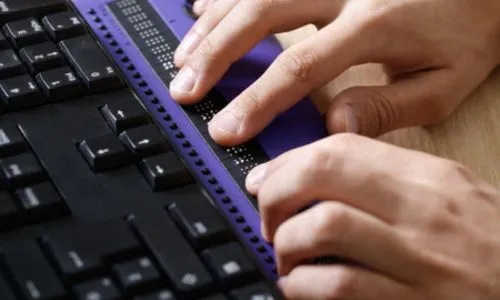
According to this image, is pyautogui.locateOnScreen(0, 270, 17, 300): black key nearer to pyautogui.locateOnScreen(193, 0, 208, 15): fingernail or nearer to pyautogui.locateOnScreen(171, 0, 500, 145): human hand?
pyautogui.locateOnScreen(171, 0, 500, 145): human hand

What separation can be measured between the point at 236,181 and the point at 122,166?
8cm

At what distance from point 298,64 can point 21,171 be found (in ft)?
0.78

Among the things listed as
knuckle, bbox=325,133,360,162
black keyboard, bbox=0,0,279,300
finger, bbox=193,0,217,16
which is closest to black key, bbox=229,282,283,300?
black keyboard, bbox=0,0,279,300

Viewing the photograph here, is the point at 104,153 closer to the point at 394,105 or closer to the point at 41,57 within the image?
the point at 41,57

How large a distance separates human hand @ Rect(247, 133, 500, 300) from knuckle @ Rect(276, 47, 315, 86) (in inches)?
4.0

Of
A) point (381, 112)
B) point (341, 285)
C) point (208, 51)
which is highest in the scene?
point (208, 51)

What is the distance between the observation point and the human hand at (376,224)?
1.69 ft

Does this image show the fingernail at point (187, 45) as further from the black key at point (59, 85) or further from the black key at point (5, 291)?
the black key at point (5, 291)

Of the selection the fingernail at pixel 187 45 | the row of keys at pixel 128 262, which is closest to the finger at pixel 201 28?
the fingernail at pixel 187 45

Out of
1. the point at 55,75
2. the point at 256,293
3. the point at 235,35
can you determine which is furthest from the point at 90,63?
the point at 256,293

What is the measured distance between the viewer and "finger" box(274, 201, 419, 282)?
514 mm

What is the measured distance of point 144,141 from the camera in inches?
22.1

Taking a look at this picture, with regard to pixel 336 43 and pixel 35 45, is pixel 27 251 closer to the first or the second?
pixel 35 45

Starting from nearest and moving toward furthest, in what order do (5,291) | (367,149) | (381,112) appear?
(5,291)
(367,149)
(381,112)
